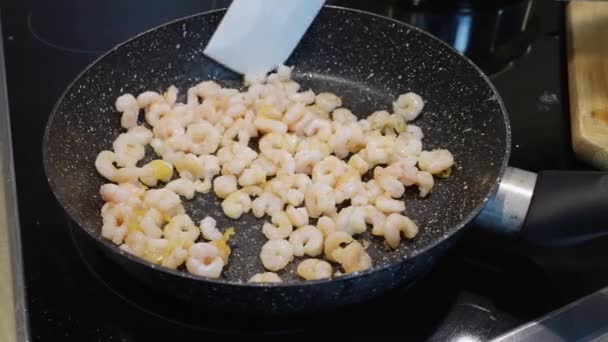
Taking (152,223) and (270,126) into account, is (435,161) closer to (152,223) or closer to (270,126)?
(270,126)

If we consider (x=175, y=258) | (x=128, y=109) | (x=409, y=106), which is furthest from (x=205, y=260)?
(x=409, y=106)

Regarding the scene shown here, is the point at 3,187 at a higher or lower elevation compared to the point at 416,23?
lower

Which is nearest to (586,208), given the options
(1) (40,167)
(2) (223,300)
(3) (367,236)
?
(3) (367,236)

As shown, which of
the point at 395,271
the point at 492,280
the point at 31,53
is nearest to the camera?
the point at 395,271

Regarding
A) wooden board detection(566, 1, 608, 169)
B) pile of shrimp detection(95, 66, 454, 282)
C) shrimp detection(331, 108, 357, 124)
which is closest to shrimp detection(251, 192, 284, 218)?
pile of shrimp detection(95, 66, 454, 282)

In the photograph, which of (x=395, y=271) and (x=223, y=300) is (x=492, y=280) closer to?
(x=395, y=271)

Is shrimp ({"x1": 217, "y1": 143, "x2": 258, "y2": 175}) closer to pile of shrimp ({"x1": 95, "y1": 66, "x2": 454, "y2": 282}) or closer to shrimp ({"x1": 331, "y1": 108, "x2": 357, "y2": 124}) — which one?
pile of shrimp ({"x1": 95, "y1": 66, "x2": 454, "y2": 282})
